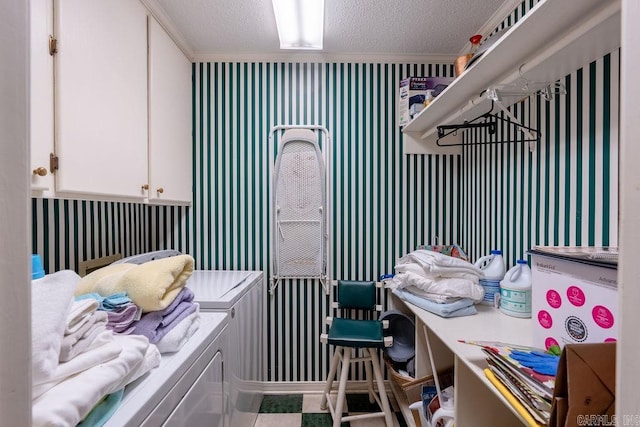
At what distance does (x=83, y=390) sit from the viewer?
63 centimetres

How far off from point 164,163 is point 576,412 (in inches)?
78.1

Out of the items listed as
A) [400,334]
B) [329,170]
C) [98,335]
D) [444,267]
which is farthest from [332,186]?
[98,335]

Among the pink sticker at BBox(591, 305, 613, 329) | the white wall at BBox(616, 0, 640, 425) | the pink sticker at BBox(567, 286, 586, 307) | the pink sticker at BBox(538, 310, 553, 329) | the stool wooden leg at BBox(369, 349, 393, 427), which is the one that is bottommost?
the stool wooden leg at BBox(369, 349, 393, 427)

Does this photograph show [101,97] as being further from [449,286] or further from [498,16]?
[498,16]

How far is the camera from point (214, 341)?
123cm

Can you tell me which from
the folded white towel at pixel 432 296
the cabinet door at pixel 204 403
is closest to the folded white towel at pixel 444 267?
the folded white towel at pixel 432 296

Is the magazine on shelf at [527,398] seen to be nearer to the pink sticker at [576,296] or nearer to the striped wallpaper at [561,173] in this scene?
A: the pink sticker at [576,296]

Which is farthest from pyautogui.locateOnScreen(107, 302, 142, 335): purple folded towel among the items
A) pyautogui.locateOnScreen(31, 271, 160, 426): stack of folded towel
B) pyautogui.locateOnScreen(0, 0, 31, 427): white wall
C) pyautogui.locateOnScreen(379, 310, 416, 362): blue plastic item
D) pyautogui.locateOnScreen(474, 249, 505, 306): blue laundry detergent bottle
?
pyautogui.locateOnScreen(474, 249, 505, 306): blue laundry detergent bottle

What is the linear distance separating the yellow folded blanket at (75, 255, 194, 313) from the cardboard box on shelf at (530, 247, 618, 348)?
Result: 4.02 feet

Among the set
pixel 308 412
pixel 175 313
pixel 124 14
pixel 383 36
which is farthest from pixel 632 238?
pixel 308 412

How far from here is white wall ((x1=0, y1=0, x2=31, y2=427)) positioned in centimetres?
31

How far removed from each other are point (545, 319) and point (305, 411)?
1.72 meters

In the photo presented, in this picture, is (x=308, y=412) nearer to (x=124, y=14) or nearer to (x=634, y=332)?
(x=634, y=332)

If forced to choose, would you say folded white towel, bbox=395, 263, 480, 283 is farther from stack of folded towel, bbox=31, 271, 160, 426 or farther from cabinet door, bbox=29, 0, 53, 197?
cabinet door, bbox=29, 0, 53, 197
